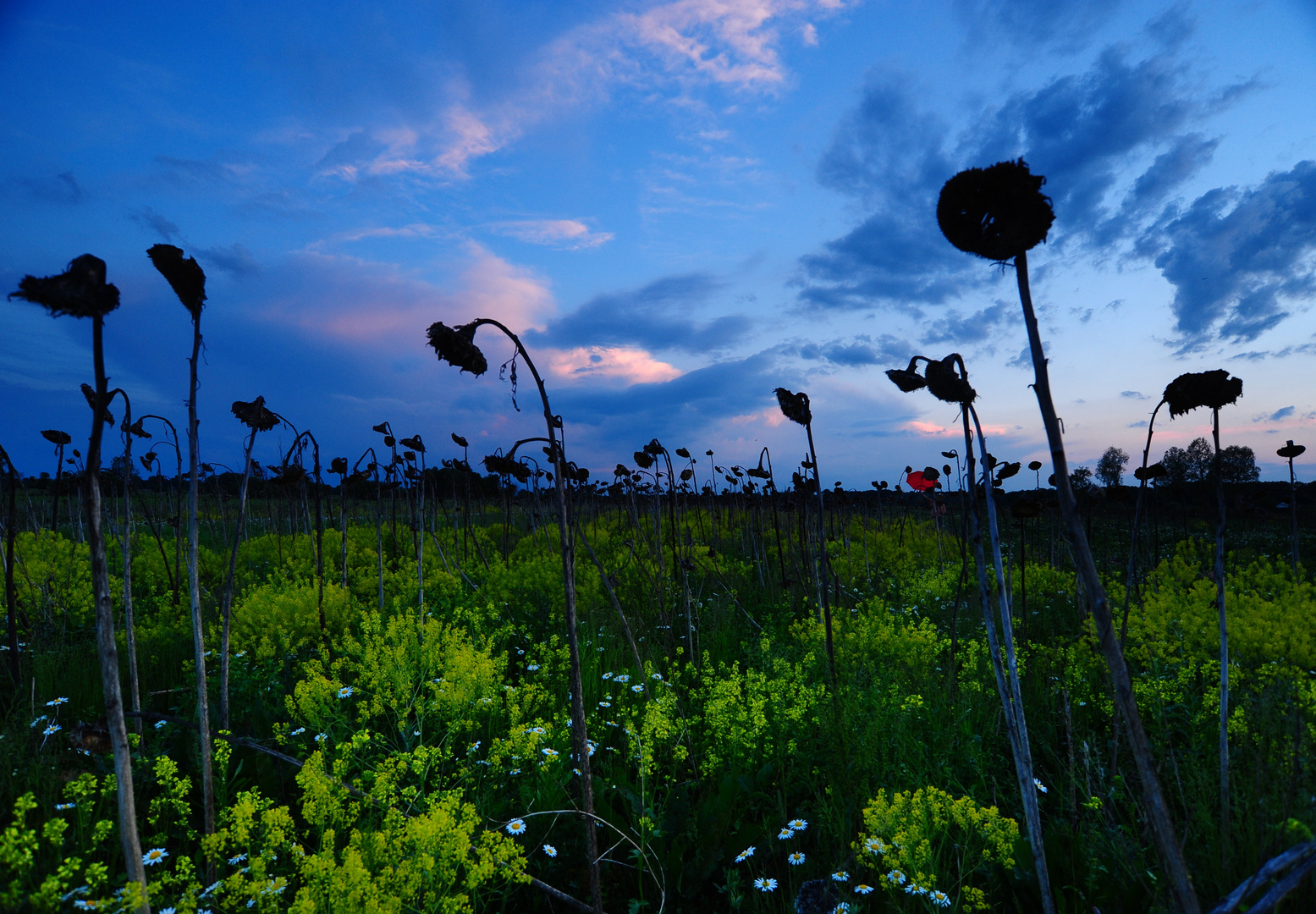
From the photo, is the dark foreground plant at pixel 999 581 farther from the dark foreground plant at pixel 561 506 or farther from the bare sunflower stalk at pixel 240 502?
the bare sunflower stalk at pixel 240 502

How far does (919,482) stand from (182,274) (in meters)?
7.71

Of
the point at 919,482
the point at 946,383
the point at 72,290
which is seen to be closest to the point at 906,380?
the point at 946,383

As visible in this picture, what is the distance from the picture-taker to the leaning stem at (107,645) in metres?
1.50

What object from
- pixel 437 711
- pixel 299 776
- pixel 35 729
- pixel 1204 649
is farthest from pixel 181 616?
pixel 1204 649

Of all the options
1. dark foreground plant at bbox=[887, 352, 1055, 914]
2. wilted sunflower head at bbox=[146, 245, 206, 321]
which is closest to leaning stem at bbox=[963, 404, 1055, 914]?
dark foreground plant at bbox=[887, 352, 1055, 914]

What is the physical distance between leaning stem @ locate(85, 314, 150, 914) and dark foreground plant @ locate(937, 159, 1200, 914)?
2.12 m

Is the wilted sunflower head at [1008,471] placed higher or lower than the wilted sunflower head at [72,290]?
lower

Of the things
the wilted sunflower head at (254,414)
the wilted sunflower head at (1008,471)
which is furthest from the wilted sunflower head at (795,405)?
the wilted sunflower head at (254,414)

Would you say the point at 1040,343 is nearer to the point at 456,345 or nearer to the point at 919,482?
the point at 456,345

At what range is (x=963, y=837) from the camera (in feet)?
8.89

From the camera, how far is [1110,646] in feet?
3.87

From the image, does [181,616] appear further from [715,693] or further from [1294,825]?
[1294,825]

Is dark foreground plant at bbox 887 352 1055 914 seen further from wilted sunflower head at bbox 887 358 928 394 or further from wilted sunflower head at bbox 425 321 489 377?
wilted sunflower head at bbox 425 321 489 377

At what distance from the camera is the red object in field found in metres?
7.47
